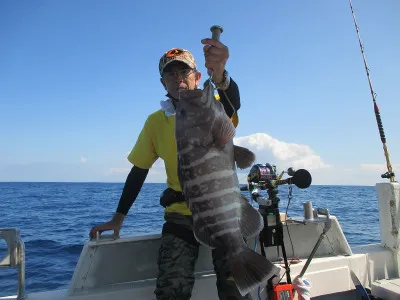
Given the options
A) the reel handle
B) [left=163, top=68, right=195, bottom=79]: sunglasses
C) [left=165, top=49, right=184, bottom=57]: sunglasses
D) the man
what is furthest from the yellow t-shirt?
the reel handle

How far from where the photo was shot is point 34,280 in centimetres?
812

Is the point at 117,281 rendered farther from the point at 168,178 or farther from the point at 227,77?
the point at 227,77

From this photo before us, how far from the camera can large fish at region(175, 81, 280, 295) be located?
2096 millimetres

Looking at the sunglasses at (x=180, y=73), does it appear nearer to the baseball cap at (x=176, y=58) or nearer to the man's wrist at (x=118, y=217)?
the baseball cap at (x=176, y=58)

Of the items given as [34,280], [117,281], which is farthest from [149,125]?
[34,280]

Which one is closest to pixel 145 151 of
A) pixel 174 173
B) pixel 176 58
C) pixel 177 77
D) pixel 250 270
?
pixel 174 173

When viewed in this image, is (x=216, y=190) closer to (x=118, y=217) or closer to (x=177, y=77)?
(x=177, y=77)

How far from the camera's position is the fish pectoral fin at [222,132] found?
216 centimetres

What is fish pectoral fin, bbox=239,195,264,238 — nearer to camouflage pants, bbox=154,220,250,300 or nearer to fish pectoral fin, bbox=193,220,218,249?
fish pectoral fin, bbox=193,220,218,249

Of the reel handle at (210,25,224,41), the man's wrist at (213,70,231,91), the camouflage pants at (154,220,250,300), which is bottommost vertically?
the camouflage pants at (154,220,250,300)

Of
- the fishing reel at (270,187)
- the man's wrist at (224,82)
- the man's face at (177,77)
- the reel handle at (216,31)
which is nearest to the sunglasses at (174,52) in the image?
the man's face at (177,77)

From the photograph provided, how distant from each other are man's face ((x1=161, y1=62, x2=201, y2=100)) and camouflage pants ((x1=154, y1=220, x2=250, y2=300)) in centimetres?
148

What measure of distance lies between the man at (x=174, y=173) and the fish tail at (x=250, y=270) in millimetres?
653

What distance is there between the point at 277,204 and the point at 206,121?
7.05ft
